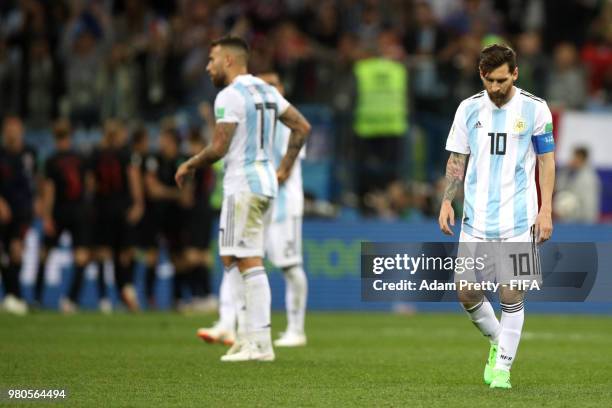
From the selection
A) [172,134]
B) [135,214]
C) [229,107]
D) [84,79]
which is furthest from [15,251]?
[229,107]

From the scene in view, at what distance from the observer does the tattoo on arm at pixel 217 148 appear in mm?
9992

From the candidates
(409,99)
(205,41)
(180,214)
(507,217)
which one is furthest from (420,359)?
(205,41)

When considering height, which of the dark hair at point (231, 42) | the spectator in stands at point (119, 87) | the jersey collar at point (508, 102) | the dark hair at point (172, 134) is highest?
the spectator in stands at point (119, 87)

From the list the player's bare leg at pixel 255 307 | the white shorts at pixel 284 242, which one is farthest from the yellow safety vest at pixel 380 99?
the player's bare leg at pixel 255 307

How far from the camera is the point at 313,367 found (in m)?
10.1

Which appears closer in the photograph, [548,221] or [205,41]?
[548,221]

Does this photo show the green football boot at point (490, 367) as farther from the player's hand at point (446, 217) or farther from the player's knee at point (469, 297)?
the player's hand at point (446, 217)

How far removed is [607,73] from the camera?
20.5 m

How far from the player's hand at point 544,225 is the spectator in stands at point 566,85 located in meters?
12.0

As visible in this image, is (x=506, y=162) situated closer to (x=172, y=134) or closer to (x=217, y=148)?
(x=217, y=148)

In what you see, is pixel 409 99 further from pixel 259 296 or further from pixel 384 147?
pixel 259 296

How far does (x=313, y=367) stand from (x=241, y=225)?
120cm

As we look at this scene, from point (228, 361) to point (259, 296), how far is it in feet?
2.07

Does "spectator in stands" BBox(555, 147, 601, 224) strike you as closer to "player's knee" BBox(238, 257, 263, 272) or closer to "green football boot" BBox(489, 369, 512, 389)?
"player's knee" BBox(238, 257, 263, 272)
